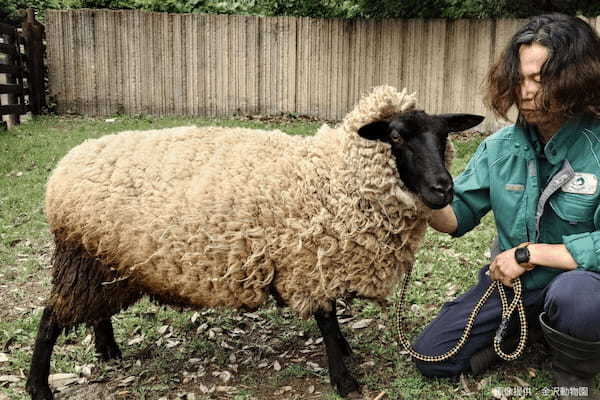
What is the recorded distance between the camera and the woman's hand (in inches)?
114

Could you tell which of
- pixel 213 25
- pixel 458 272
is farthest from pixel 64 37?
pixel 458 272

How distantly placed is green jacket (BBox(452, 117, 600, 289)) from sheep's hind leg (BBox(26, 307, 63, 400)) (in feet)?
8.21

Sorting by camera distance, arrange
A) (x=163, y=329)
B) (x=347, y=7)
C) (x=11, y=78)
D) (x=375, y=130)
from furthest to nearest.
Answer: (x=347, y=7) < (x=11, y=78) < (x=163, y=329) < (x=375, y=130)

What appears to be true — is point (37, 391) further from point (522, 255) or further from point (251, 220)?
point (522, 255)

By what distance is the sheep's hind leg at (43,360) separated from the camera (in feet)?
10.7

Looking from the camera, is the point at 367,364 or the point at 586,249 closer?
the point at 586,249

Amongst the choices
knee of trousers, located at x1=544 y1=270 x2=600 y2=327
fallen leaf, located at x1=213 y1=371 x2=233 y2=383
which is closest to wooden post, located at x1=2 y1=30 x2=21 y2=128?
fallen leaf, located at x1=213 y1=371 x2=233 y2=383

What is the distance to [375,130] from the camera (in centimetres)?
288

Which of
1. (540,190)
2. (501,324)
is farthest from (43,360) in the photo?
(540,190)

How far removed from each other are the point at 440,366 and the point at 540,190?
1.17 metres

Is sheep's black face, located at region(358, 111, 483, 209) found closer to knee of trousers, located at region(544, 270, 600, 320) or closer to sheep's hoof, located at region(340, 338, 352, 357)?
knee of trousers, located at region(544, 270, 600, 320)

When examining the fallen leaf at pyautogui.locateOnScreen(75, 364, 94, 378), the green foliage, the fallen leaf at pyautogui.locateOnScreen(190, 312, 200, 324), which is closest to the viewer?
the fallen leaf at pyautogui.locateOnScreen(75, 364, 94, 378)

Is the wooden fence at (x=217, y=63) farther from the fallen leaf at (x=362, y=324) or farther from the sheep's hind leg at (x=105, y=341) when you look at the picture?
the sheep's hind leg at (x=105, y=341)

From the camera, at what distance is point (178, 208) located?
308 cm
